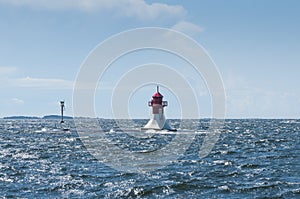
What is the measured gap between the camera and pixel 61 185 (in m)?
28.8

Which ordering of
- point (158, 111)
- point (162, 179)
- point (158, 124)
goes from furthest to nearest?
point (158, 124), point (158, 111), point (162, 179)

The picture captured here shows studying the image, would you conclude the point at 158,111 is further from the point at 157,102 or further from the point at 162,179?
the point at 162,179

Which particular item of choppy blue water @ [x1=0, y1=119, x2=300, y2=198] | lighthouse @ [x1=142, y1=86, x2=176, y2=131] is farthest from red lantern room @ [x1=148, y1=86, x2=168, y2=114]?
choppy blue water @ [x1=0, y1=119, x2=300, y2=198]

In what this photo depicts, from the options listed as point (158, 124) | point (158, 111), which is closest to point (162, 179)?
A: point (158, 111)

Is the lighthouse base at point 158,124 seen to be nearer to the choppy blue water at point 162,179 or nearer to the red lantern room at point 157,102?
the red lantern room at point 157,102

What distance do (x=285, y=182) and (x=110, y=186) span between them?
11898 mm

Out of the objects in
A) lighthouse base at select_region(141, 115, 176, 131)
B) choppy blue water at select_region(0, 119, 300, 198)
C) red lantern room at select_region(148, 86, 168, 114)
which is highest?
red lantern room at select_region(148, 86, 168, 114)

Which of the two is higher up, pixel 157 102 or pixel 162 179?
pixel 157 102

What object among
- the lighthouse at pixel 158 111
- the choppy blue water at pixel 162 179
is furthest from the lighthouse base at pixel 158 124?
the choppy blue water at pixel 162 179

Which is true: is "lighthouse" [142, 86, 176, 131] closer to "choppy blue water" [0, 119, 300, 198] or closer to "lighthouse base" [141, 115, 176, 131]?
"lighthouse base" [141, 115, 176, 131]

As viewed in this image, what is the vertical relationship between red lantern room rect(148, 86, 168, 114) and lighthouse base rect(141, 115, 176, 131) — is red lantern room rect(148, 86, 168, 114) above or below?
above

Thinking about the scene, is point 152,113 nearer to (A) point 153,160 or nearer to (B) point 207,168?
(A) point 153,160

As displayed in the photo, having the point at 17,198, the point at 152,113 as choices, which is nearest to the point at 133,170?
the point at 17,198

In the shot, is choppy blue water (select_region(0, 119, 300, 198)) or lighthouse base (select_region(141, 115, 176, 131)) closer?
choppy blue water (select_region(0, 119, 300, 198))
